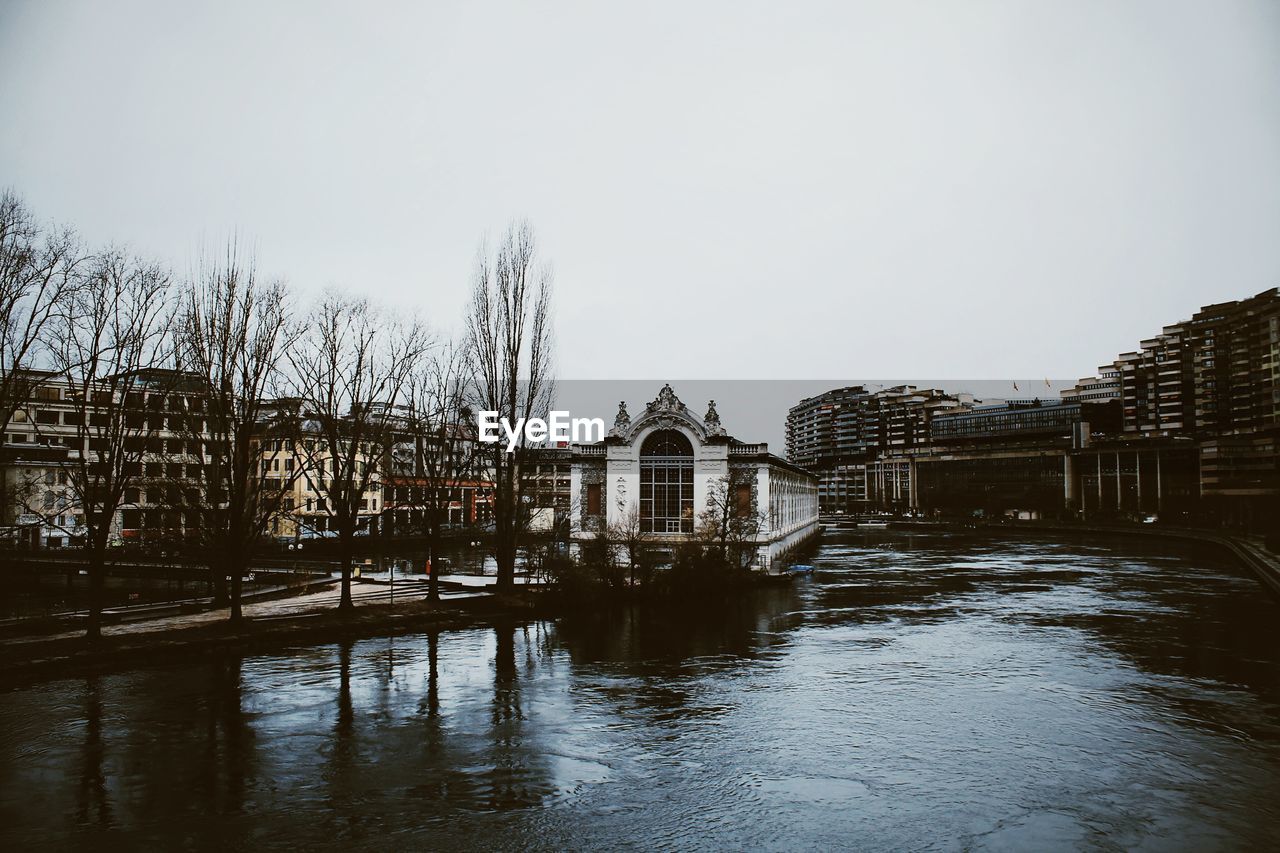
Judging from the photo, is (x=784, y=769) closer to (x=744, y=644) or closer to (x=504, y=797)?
(x=504, y=797)

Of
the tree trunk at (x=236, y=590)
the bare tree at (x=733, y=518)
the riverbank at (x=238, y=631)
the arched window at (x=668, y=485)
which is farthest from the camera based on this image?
the arched window at (x=668, y=485)

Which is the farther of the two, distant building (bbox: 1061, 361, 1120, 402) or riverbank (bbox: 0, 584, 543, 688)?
distant building (bbox: 1061, 361, 1120, 402)

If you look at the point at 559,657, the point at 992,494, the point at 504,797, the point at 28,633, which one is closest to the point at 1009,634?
the point at 559,657

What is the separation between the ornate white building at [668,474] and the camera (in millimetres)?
47875

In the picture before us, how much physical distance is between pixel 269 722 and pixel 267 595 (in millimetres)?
19182

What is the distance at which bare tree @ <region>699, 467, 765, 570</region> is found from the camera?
44656 millimetres

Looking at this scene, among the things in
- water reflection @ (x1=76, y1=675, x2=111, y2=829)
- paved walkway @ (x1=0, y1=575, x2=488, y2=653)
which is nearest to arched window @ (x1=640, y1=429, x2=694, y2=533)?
paved walkway @ (x1=0, y1=575, x2=488, y2=653)

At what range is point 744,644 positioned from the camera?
2847 cm

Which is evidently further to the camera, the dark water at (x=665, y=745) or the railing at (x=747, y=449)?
the railing at (x=747, y=449)

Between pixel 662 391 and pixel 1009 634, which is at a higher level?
pixel 662 391

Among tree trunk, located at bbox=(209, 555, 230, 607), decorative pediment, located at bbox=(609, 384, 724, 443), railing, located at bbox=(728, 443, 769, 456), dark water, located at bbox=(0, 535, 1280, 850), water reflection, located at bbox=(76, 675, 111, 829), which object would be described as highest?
decorative pediment, located at bbox=(609, 384, 724, 443)

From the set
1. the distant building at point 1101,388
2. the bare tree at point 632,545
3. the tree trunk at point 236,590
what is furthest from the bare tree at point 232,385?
the distant building at point 1101,388

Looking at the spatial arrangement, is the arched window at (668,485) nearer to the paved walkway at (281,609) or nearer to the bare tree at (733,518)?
the bare tree at (733,518)

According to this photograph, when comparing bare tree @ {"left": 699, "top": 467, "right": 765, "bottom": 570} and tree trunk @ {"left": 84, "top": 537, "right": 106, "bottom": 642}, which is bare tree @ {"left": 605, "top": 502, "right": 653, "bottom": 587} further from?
tree trunk @ {"left": 84, "top": 537, "right": 106, "bottom": 642}
